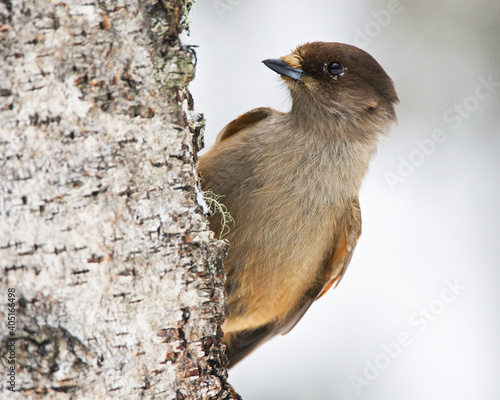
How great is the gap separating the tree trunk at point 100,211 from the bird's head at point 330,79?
172cm

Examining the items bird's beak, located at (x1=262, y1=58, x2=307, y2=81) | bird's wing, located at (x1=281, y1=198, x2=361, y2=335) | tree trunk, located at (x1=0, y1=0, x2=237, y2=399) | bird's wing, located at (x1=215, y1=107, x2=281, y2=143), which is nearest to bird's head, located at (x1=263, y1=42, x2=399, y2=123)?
bird's beak, located at (x1=262, y1=58, x2=307, y2=81)

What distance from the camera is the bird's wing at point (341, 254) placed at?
3766 millimetres

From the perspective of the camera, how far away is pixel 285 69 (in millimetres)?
3727

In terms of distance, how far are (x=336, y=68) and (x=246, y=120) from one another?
754mm

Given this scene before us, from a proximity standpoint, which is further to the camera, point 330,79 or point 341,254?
point 341,254

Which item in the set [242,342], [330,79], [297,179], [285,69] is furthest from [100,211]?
[242,342]

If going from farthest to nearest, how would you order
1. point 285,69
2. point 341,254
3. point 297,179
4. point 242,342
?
1. point 242,342
2. point 341,254
3. point 285,69
4. point 297,179

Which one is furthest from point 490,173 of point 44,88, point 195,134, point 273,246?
point 44,88

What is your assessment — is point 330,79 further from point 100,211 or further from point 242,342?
point 100,211

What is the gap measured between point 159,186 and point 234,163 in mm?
1530

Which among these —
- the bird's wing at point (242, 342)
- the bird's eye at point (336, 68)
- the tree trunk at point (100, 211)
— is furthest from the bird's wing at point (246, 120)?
the tree trunk at point (100, 211)

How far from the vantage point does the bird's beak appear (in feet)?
12.2

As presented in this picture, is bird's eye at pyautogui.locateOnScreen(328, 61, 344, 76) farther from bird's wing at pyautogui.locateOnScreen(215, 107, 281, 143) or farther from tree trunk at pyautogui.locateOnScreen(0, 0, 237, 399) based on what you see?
tree trunk at pyautogui.locateOnScreen(0, 0, 237, 399)

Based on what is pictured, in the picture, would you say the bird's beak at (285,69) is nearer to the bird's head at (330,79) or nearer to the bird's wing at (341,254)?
the bird's head at (330,79)
